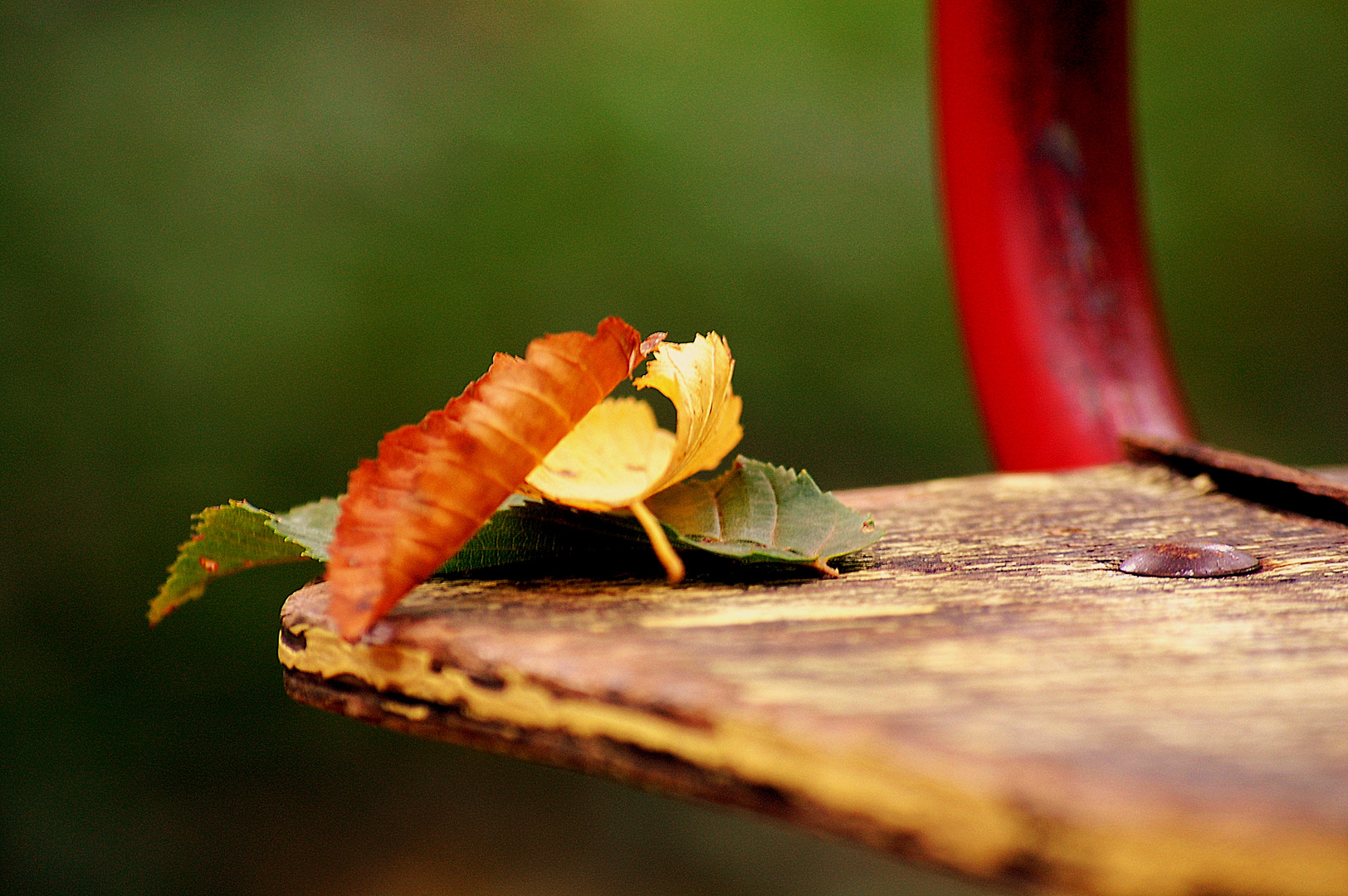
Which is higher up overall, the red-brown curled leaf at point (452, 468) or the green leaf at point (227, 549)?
the red-brown curled leaf at point (452, 468)

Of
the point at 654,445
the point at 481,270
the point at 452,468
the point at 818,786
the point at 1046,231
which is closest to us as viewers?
the point at 818,786

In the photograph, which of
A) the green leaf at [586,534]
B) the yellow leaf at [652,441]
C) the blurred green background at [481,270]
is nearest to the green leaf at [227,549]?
the green leaf at [586,534]

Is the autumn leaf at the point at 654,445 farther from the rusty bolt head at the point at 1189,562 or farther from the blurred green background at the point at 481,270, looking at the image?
the blurred green background at the point at 481,270

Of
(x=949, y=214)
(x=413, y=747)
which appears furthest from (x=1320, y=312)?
(x=413, y=747)

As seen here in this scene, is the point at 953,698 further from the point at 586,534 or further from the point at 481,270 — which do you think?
the point at 481,270

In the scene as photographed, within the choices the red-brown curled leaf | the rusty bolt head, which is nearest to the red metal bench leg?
the rusty bolt head

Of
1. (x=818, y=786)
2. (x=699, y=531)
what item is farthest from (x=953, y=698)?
(x=699, y=531)

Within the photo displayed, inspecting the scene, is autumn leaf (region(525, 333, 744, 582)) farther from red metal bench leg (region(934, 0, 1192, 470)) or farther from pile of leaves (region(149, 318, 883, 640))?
red metal bench leg (region(934, 0, 1192, 470))
